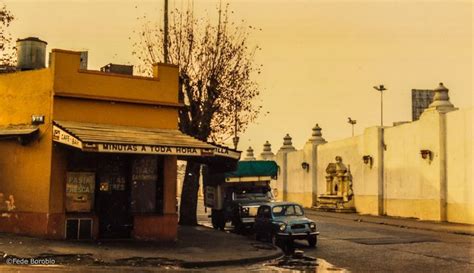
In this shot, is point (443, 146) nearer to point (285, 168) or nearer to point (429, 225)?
point (429, 225)

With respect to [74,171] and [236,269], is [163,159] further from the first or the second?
[236,269]

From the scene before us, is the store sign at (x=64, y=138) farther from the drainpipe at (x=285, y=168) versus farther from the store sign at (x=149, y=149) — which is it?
the drainpipe at (x=285, y=168)

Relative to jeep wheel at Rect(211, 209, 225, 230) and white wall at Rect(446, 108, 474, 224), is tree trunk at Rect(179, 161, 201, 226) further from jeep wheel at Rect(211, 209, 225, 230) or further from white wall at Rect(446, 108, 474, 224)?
white wall at Rect(446, 108, 474, 224)

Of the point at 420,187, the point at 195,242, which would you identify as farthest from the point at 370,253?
the point at 420,187

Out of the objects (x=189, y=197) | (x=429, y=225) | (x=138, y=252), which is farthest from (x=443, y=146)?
(x=138, y=252)

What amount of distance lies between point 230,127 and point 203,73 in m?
3.32

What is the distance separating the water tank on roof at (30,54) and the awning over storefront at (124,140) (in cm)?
457

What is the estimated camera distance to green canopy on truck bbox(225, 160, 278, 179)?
1195 inches

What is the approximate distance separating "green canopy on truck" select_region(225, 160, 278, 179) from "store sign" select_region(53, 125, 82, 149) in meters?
12.1

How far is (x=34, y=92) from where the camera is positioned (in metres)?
20.6

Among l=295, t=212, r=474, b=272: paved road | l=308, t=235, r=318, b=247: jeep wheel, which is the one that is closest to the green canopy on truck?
l=295, t=212, r=474, b=272: paved road

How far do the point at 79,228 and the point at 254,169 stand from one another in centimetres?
1225

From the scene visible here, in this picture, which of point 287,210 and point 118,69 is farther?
point 287,210

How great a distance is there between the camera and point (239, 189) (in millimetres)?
30312
